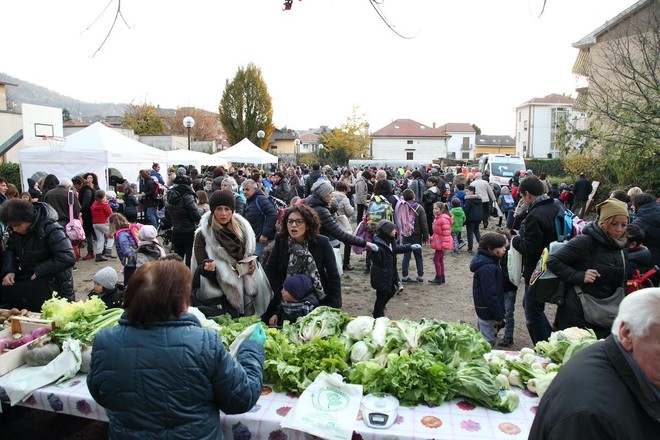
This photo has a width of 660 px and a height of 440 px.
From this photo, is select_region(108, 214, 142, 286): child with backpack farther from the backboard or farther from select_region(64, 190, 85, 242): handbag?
the backboard

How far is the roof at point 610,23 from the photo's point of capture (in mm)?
15539

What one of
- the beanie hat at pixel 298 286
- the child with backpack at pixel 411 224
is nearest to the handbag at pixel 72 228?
the child with backpack at pixel 411 224

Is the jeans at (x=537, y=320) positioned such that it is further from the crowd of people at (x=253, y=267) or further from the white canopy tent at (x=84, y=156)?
the white canopy tent at (x=84, y=156)

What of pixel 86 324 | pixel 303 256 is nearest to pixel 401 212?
pixel 303 256

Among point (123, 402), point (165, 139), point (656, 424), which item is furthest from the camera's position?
point (165, 139)

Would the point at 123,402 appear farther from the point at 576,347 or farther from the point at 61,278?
the point at 61,278

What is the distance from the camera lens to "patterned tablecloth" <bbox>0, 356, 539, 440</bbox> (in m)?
2.30

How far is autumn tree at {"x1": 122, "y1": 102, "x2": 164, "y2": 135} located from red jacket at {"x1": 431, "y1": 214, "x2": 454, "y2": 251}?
48.7 m

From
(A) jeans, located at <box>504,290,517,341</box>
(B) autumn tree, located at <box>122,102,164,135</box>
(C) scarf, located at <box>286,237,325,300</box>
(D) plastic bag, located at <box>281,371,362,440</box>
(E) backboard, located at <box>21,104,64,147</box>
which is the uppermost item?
(B) autumn tree, located at <box>122,102,164,135</box>

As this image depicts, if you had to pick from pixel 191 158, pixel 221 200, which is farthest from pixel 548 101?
pixel 221 200

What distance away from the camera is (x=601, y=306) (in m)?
3.80

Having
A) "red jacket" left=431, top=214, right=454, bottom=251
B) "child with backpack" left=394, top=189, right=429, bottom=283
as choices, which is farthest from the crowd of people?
"child with backpack" left=394, top=189, right=429, bottom=283

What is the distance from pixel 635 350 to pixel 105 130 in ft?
48.5

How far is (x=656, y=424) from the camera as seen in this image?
54.8 inches
